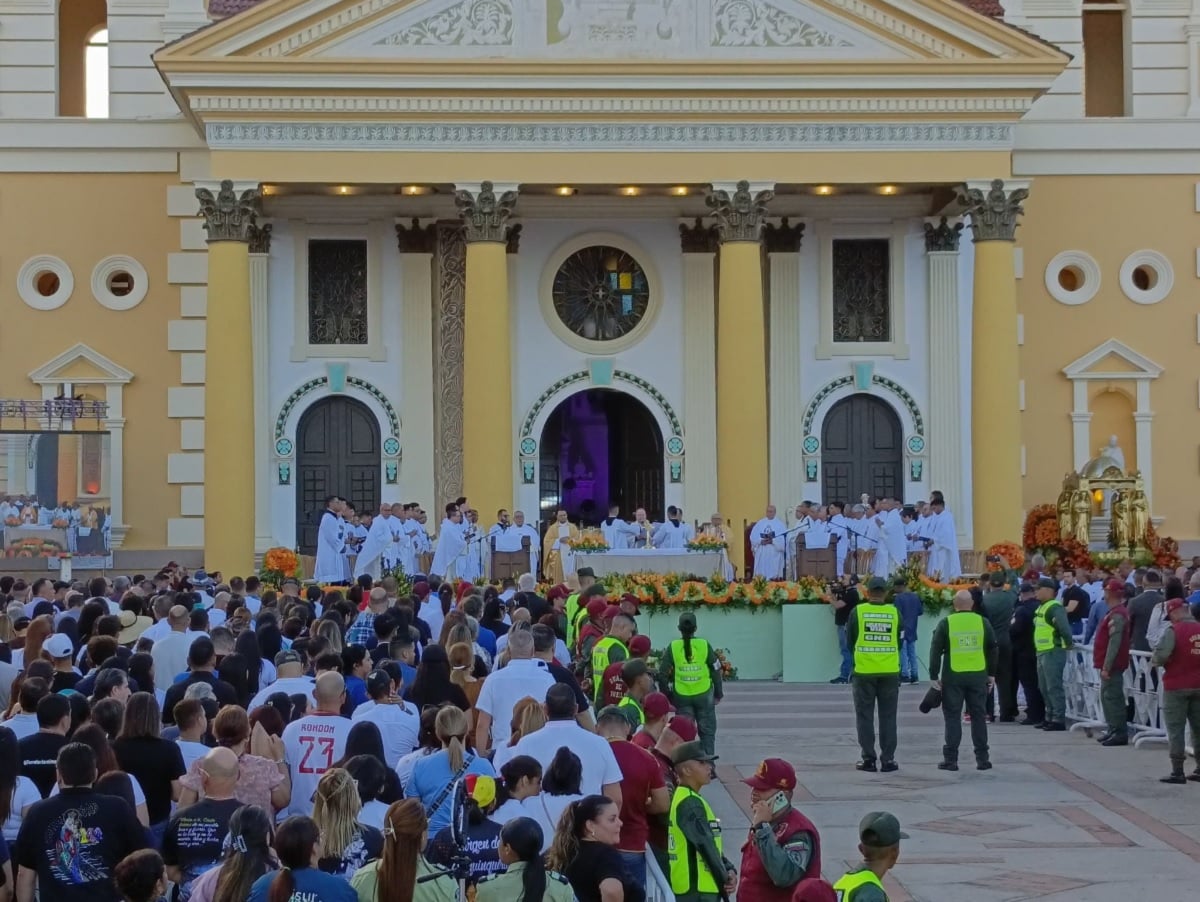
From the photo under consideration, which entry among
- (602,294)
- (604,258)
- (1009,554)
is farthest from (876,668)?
(604,258)

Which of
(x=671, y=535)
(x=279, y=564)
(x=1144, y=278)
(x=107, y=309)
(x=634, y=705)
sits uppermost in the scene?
(x=1144, y=278)

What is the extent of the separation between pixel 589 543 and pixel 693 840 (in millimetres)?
19298

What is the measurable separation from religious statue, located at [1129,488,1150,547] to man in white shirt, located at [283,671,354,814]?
24100mm

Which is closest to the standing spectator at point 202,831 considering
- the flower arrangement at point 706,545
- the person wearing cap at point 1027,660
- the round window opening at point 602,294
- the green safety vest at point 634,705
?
the green safety vest at point 634,705

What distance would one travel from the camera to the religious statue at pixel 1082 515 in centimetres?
3300

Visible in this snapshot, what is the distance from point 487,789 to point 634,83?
24.0 m

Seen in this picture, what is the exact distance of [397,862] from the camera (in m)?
7.61

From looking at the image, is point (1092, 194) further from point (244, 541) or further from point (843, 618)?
point (244, 541)

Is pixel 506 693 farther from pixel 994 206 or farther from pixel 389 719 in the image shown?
pixel 994 206

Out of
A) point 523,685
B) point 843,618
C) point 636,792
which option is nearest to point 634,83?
point 843,618

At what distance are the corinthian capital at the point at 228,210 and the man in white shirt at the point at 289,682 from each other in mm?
19903

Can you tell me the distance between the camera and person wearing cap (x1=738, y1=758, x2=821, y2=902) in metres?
8.74

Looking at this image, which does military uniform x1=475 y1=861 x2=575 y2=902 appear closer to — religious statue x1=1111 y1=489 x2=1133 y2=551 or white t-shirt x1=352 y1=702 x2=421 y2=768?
white t-shirt x1=352 y1=702 x2=421 y2=768

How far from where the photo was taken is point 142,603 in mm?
17391
